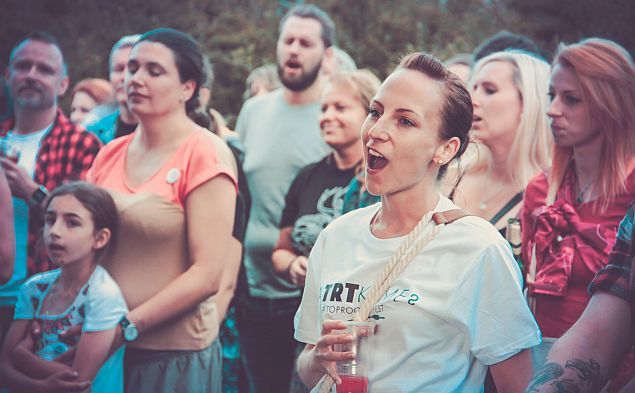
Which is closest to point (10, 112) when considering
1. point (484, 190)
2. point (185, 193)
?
point (185, 193)

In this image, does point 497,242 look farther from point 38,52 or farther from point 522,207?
point 38,52

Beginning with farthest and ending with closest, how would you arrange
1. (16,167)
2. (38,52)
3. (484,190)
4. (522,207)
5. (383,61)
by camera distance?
(383,61), (38,52), (16,167), (484,190), (522,207)

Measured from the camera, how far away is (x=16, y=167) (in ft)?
16.0

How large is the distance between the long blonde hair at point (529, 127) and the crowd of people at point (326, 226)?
0.04 ft

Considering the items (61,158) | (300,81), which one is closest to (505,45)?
(300,81)

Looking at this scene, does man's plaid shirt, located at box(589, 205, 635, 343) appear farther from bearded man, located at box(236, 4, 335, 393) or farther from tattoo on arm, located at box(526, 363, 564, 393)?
bearded man, located at box(236, 4, 335, 393)

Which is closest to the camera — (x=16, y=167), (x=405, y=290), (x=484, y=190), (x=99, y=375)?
(x=405, y=290)

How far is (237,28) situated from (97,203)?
1320 centimetres

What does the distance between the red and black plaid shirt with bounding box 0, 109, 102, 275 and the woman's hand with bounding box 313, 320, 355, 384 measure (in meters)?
2.87

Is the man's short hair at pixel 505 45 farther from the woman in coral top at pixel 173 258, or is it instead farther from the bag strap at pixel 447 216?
the bag strap at pixel 447 216

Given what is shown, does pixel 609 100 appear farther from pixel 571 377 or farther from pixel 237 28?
pixel 237 28

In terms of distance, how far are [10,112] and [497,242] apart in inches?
159

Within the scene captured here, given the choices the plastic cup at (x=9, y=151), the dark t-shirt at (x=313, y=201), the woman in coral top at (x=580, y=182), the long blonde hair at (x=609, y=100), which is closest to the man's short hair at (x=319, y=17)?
the dark t-shirt at (x=313, y=201)

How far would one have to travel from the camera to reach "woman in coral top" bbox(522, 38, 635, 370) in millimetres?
3682
